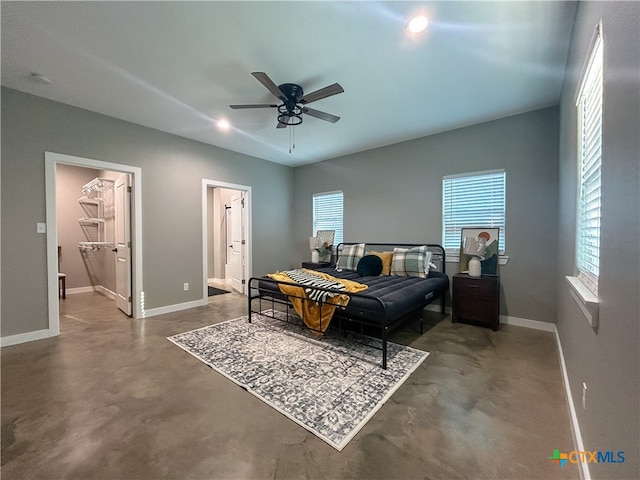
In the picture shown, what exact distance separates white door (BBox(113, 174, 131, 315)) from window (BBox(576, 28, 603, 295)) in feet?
16.3

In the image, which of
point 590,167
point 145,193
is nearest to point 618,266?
point 590,167

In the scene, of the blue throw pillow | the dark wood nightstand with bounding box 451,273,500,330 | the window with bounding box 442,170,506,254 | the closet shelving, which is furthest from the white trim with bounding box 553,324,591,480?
the closet shelving

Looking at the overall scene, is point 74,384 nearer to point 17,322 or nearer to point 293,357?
point 17,322

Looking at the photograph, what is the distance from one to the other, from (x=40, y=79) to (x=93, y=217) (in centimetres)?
399

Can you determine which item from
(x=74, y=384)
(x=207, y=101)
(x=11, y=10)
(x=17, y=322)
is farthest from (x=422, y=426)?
(x=17, y=322)

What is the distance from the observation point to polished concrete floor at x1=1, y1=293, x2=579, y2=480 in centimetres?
140

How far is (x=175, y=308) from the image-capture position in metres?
4.27

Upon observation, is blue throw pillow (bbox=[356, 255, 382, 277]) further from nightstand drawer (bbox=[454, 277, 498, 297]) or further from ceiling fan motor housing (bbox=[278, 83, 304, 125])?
ceiling fan motor housing (bbox=[278, 83, 304, 125])

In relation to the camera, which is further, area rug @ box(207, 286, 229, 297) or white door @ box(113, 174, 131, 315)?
area rug @ box(207, 286, 229, 297)

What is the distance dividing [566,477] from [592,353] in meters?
0.66

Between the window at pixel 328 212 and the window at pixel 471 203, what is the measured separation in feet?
6.72

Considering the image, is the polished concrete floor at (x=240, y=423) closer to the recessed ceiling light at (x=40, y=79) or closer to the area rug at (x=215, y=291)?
the area rug at (x=215, y=291)

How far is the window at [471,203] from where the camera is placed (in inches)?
144

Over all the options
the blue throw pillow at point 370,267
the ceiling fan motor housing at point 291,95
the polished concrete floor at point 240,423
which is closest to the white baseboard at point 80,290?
the polished concrete floor at point 240,423
